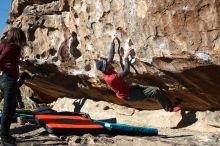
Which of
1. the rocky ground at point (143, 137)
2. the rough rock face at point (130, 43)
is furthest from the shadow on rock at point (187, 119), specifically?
the rough rock face at point (130, 43)

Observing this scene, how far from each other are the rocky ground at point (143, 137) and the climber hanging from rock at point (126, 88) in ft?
2.61

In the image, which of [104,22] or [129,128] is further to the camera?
[104,22]

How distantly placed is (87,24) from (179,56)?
2.99 metres

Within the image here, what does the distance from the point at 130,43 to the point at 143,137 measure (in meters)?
2.06

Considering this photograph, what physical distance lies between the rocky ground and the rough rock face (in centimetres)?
28

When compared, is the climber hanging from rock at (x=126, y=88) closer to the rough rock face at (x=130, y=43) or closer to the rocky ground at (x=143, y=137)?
the rough rock face at (x=130, y=43)

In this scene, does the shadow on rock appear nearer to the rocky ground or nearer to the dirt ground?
the rocky ground

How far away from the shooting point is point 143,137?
7.95 m

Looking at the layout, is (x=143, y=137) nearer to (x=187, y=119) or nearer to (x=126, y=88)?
(x=126, y=88)

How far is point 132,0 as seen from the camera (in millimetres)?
8281

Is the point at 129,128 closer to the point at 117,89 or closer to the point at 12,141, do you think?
the point at 117,89

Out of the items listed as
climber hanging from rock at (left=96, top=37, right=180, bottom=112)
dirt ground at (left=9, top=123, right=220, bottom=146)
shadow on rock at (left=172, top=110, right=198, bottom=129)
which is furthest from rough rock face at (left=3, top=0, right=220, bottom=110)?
dirt ground at (left=9, top=123, right=220, bottom=146)

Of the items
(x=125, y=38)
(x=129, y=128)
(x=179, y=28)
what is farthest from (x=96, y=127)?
(x=179, y=28)

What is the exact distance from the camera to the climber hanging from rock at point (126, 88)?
328 inches
